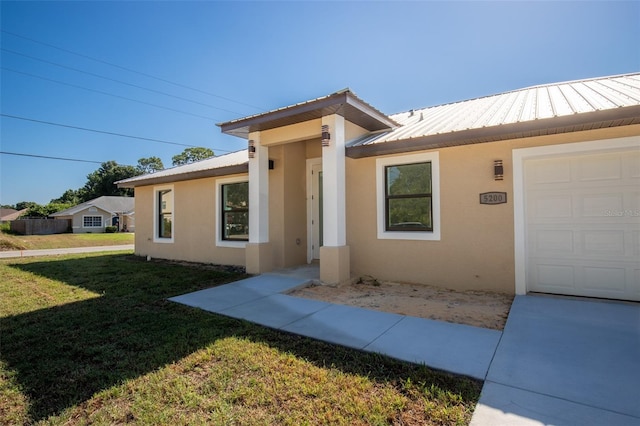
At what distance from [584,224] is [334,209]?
13.8ft

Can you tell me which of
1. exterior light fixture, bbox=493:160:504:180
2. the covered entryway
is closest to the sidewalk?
the covered entryway

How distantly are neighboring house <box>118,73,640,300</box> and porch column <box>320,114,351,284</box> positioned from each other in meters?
0.03

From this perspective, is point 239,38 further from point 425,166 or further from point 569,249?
point 569,249

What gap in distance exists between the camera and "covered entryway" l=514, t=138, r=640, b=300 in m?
4.68

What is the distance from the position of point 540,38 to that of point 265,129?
701 centimetres

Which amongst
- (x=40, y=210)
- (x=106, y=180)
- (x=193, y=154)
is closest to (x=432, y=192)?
(x=193, y=154)

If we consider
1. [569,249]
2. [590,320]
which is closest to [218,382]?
[590,320]

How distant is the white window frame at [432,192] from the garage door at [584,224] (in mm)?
1472

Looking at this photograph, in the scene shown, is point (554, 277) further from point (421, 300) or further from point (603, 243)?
point (421, 300)

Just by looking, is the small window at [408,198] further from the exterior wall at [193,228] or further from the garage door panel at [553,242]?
the exterior wall at [193,228]

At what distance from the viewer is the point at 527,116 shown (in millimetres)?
5121

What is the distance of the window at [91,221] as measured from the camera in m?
38.6

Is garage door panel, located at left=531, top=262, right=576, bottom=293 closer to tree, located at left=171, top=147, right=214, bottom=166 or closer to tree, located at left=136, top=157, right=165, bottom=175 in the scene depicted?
tree, located at left=171, top=147, right=214, bottom=166

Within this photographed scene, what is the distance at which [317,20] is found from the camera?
9.33 meters
